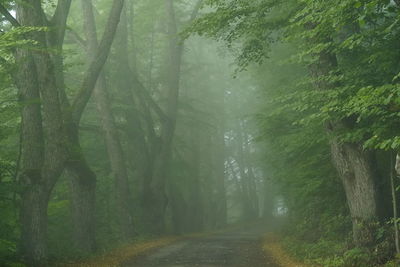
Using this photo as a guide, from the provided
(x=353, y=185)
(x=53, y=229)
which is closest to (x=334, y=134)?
(x=353, y=185)

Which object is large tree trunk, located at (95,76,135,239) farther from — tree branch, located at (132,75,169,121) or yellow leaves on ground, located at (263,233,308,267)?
yellow leaves on ground, located at (263,233,308,267)

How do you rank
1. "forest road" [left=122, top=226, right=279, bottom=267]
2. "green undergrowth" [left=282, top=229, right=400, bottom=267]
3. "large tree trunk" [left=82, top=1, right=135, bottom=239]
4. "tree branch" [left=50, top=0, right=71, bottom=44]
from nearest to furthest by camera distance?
"green undergrowth" [left=282, top=229, right=400, bottom=267]
"forest road" [left=122, top=226, right=279, bottom=267]
"tree branch" [left=50, top=0, right=71, bottom=44]
"large tree trunk" [left=82, top=1, right=135, bottom=239]

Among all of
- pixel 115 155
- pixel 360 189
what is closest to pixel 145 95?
pixel 115 155

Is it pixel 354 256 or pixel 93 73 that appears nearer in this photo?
pixel 354 256

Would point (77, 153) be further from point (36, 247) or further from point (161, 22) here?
point (161, 22)

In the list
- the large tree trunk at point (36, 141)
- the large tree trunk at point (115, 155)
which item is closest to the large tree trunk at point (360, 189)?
the large tree trunk at point (36, 141)

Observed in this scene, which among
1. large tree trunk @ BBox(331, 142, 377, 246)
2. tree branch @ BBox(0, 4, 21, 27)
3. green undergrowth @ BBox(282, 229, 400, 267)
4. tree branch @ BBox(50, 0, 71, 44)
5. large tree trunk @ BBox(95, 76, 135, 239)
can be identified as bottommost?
green undergrowth @ BBox(282, 229, 400, 267)

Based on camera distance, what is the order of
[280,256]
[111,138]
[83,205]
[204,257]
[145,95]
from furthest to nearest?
1. [145,95]
2. [111,138]
3. [83,205]
4. [280,256]
5. [204,257]

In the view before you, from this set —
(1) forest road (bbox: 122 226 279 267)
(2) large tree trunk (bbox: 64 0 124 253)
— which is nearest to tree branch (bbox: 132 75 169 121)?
(2) large tree trunk (bbox: 64 0 124 253)

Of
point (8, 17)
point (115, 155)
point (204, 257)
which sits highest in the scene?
point (8, 17)

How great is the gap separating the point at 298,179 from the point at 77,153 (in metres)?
6.97

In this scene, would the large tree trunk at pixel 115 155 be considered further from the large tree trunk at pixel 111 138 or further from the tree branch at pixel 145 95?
the tree branch at pixel 145 95

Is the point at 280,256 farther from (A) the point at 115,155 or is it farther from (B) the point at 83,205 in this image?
(A) the point at 115,155

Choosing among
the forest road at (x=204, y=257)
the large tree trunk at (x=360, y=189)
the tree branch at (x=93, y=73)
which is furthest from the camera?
the tree branch at (x=93, y=73)
